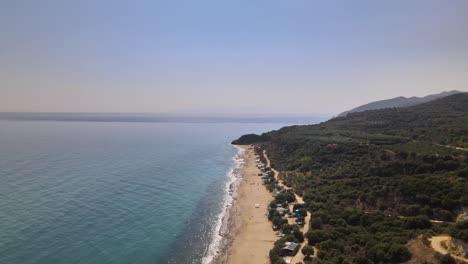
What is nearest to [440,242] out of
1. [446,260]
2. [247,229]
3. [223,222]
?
[446,260]

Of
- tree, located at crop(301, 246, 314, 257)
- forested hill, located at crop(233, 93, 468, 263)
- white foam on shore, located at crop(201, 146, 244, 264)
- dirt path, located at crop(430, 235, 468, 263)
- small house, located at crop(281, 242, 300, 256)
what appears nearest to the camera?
dirt path, located at crop(430, 235, 468, 263)

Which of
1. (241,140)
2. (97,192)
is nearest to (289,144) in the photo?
(241,140)

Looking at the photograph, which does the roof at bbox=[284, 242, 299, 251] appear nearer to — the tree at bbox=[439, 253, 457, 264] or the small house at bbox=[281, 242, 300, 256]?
the small house at bbox=[281, 242, 300, 256]

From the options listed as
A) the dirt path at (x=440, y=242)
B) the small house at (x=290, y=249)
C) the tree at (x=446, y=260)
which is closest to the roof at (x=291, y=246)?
the small house at (x=290, y=249)

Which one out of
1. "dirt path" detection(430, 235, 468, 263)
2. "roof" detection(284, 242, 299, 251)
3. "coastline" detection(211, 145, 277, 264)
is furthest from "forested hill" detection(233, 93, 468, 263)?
"coastline" detection(211, 145, 277, 264)

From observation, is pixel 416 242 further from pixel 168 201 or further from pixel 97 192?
pixel 97 192

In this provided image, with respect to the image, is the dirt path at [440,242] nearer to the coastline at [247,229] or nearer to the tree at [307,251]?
the tree at [307,251]
